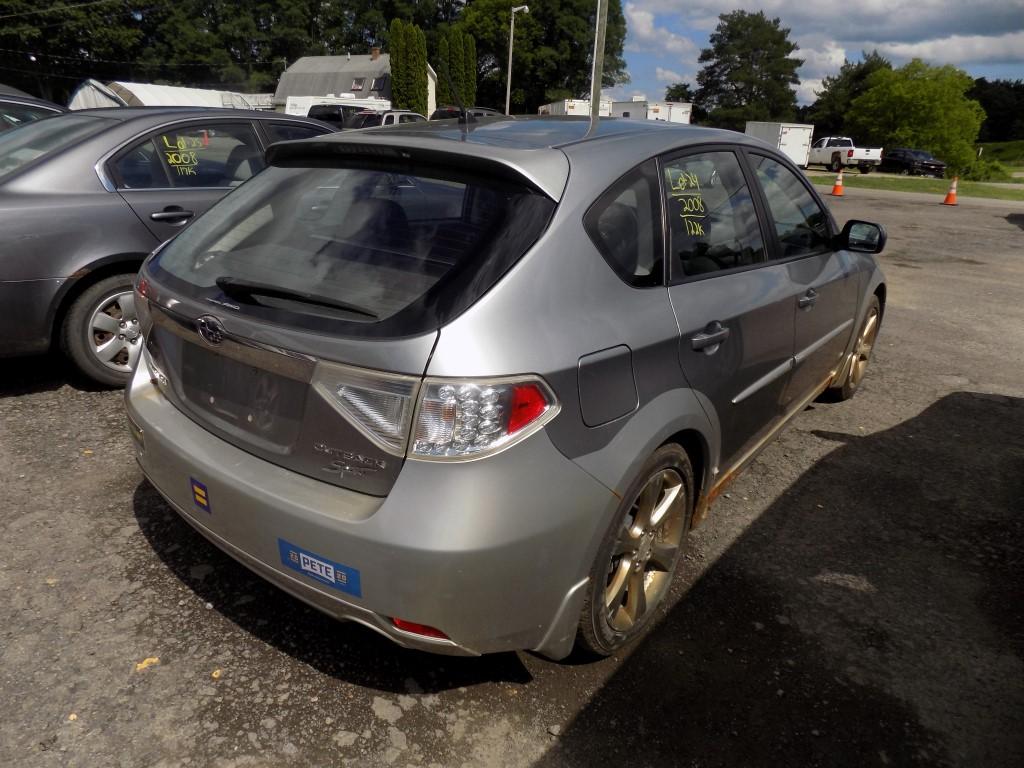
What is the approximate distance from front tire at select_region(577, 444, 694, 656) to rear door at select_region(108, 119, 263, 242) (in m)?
3.09

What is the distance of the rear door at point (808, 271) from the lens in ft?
11.3

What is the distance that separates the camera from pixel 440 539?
187 centimetres

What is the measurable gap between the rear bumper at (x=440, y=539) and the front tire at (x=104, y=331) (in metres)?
2.62

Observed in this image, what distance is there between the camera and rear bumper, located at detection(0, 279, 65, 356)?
4.00 meters

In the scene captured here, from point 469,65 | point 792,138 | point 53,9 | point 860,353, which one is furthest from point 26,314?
point 53,9

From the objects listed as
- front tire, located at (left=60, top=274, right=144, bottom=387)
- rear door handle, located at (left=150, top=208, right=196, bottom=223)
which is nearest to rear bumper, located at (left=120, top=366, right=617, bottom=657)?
front tire, located at (left=60, top=274, right=144, bottom=387)

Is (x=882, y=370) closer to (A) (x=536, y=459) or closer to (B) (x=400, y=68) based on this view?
(A) (x=536, y=459)

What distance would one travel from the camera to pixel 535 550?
1.98 metres

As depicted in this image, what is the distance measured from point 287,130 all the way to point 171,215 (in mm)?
1397

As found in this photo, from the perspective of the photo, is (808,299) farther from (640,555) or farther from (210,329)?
(210,329)

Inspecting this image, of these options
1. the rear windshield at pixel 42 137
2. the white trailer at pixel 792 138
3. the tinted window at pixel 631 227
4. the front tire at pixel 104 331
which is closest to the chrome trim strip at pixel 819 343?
the tinted window at pixel 631 227

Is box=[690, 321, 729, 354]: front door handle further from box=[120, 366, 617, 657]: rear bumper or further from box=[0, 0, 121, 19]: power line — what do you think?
box=[0, 0, 121, 19]: power line

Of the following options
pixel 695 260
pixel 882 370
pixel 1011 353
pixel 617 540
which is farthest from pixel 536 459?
pixel 1011 353

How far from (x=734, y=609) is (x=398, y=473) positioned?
5.25ft
